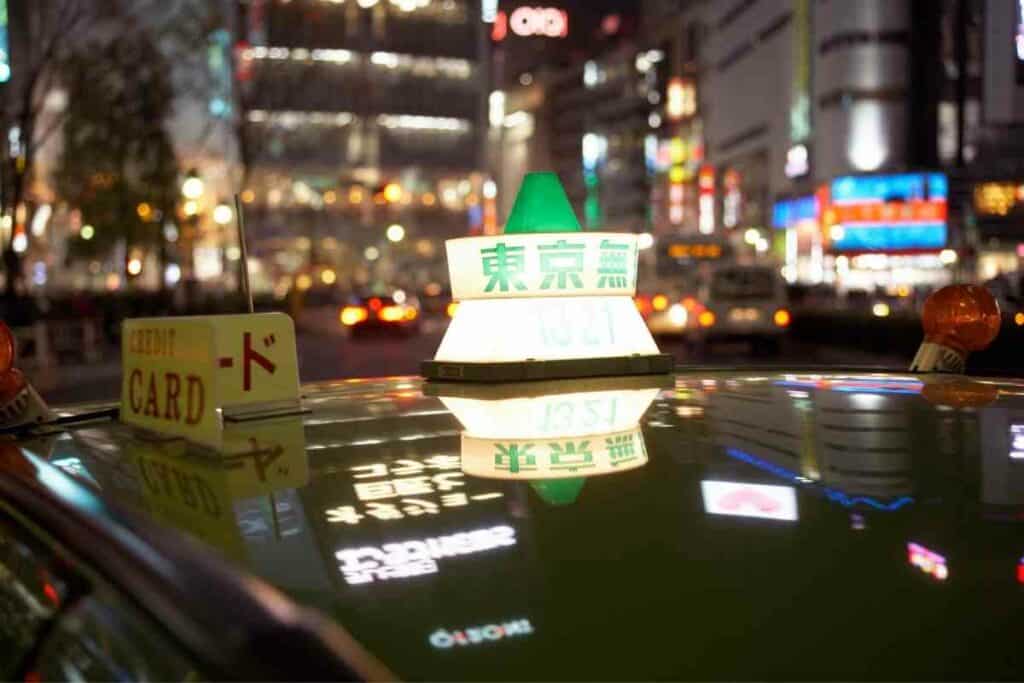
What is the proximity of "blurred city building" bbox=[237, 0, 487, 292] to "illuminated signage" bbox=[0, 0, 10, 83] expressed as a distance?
167 ft

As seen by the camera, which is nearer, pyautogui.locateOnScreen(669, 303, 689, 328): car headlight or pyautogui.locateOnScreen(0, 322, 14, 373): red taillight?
pyautogui.locateOnScreen(0, 322, 14, 373): red taillight

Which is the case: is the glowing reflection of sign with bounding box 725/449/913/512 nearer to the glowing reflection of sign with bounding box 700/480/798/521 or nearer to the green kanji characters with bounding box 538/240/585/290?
Result: the glowing reflection of sign with bounding box 700/480/798/521

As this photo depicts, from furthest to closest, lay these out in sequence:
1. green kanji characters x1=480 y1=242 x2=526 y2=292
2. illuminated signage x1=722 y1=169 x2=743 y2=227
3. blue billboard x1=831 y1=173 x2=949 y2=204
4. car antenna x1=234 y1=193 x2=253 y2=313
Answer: illuminated signage x1=722 y1=169 x2=743 y2=227 < blue billboard x1=831 y1=173 x2=949 y2=204 < green kanji characters x1=480 y1=242 x2=526 y2=292 < car antenna x1=234 y1=193 x2=253 y2=313

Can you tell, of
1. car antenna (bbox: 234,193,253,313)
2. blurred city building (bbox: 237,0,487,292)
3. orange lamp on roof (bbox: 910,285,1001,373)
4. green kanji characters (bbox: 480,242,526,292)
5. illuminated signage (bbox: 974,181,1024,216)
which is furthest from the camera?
blurred city building (bbox: 237,0,487,292)

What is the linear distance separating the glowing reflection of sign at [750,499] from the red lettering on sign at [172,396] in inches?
55.3

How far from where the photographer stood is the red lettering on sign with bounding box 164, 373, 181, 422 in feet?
10.4

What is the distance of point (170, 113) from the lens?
4066 cm

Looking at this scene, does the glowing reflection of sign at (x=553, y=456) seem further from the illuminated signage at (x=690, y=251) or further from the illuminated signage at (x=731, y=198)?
the illuminated signage at (x=731, y=198)

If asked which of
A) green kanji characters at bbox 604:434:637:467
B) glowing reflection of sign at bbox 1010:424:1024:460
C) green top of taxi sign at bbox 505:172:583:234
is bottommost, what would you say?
Result: glowing reflection of sign at bbox 1010:424:1024:460

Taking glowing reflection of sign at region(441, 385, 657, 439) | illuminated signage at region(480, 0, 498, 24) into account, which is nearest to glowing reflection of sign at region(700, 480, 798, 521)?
glowing reflection of sign at region(441, 385, 657, 439)

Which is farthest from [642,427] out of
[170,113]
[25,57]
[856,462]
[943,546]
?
[170,113]

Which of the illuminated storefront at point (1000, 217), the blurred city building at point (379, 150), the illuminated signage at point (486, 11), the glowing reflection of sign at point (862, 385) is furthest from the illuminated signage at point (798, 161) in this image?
the glowing reflection of sign at point (862, 385)

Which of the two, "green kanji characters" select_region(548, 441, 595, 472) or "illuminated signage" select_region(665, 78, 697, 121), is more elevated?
"illuminated signage" select_region(665, 78, 697, 121)

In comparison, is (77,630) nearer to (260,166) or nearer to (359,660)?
(359,660)
